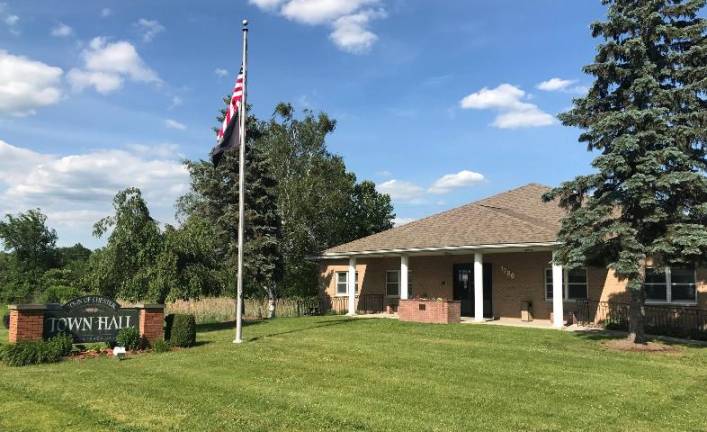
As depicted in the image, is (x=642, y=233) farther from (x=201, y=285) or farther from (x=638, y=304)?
(x=201, y=285)

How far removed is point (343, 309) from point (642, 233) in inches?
628

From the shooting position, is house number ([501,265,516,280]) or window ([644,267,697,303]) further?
house number ([501,265,516,280])

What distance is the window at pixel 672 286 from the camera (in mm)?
17156

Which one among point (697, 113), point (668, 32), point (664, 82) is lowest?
point (697, 113)

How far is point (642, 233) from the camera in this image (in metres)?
13.9

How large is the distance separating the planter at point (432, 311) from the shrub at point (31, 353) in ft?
39.1

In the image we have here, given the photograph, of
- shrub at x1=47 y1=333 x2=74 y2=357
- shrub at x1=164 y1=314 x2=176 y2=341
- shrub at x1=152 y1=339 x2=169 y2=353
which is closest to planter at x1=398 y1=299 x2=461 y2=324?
shrub at x1=164 y1=314 x2=176 y2=341

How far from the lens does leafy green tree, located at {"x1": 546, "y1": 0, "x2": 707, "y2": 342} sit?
1322 centimetres

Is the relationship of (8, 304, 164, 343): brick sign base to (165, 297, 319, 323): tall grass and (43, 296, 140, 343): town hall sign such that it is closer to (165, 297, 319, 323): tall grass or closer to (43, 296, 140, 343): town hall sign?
(43, 296, 140, 343): town hall sign

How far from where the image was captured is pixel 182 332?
45.9 feet

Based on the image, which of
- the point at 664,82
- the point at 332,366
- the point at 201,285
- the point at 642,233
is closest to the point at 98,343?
the point at 201,285

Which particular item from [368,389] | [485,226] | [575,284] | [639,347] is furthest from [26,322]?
[575,284]

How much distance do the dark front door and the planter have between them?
8.41 feet

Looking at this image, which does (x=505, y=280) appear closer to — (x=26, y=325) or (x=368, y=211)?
(x=26, y=325)
